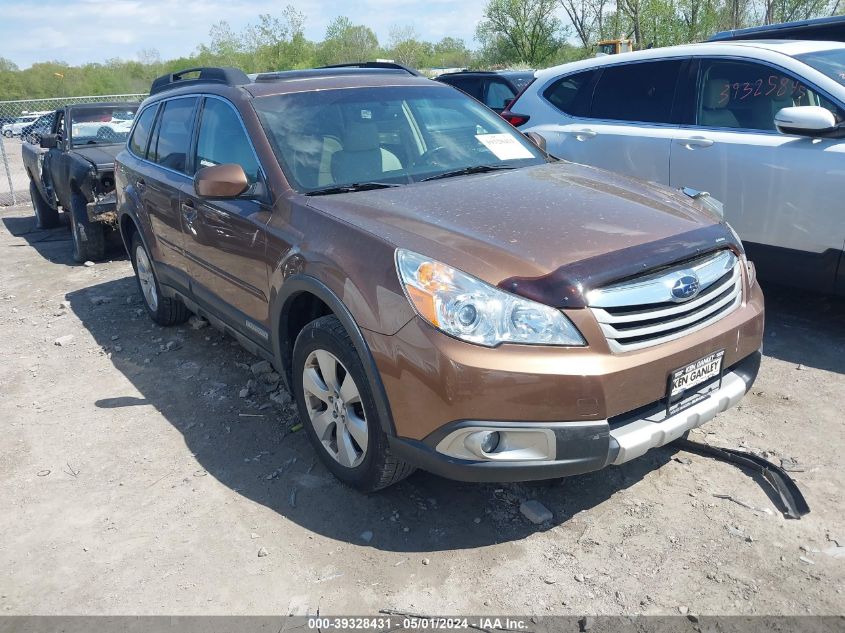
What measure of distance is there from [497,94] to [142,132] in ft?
24.4

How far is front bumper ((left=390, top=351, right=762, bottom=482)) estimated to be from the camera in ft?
8.45

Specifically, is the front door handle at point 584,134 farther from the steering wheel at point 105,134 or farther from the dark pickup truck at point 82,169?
the steering wheel at point 105,134

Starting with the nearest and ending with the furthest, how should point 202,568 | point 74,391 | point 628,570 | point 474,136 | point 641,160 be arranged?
point 628,570, point 202,568, point 474,136, point 74,391, point 641,160

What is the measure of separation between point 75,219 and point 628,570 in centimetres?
743

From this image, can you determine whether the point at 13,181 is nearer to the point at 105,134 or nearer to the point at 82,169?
the point at 105,134

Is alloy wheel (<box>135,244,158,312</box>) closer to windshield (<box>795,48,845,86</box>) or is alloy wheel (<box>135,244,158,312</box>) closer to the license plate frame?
the license plate frame

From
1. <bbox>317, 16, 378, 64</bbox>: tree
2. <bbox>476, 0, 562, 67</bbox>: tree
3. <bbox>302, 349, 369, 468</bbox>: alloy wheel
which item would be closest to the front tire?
<bbox>302, 349, 369, 468</bbox>: alloy wheel

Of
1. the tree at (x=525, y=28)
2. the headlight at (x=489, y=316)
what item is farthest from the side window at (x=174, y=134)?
the tree at (x=525, y=28)

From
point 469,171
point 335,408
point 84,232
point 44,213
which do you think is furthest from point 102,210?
point 335,408

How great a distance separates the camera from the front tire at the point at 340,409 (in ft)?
9.63

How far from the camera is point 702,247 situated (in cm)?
295

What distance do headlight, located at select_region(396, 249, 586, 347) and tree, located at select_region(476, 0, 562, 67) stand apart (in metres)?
45.6

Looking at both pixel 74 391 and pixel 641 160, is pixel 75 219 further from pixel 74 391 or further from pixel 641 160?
pixel 641 160

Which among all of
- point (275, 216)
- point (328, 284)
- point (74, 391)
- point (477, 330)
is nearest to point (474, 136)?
point (275, 216)
